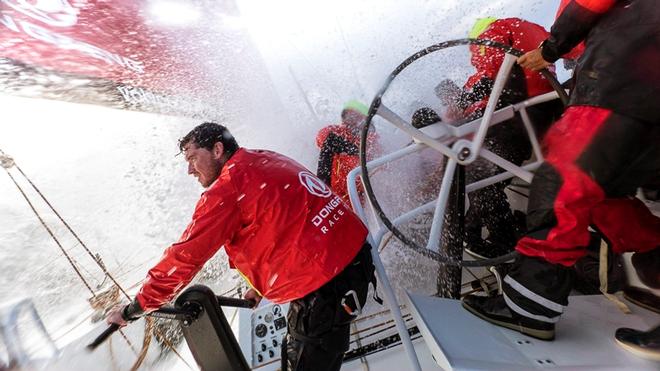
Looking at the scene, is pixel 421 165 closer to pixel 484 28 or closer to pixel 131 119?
pixel 484 28

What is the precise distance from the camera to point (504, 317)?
124 centimetres

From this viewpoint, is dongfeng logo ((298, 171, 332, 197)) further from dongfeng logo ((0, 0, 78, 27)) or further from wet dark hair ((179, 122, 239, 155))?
dongfeng logo ((0, 0, 78, 27))

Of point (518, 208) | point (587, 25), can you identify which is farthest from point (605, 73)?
point (518, 208)

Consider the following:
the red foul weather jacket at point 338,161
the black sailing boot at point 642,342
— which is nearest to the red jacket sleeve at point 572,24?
the black sailing boot at point 642,342

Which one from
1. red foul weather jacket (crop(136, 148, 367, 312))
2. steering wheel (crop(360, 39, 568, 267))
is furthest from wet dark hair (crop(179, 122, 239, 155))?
steering wheel (crop(360, 39, 568, 267))

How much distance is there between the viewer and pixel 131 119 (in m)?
5.45

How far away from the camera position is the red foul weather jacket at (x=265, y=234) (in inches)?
52.2

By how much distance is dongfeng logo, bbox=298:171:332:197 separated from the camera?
1506 millimetres

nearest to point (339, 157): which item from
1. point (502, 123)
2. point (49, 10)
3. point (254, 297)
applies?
point (502, 123)

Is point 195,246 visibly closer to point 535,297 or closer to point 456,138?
point 456,138

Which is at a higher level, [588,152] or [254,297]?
[588,152]

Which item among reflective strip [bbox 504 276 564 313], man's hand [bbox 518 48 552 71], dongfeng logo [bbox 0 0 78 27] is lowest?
reflective strip [bbox 504 276 564 313]

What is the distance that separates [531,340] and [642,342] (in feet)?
0.93

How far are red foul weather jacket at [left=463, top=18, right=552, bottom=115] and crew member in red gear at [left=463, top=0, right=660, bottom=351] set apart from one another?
634mm
